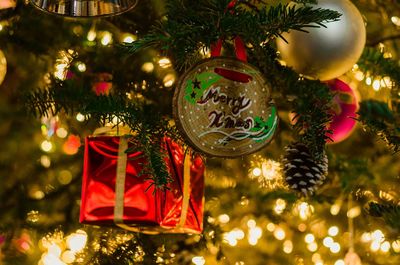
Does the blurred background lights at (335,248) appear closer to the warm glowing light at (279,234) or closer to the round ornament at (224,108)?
the warm glowing light at (279,234)

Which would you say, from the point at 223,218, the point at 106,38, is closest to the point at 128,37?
the point at 106,38

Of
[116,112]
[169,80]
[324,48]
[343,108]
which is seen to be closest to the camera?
[116,112]

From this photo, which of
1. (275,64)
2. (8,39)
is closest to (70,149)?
(8,39)

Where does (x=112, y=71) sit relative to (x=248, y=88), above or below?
above

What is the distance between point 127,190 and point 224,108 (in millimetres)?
285

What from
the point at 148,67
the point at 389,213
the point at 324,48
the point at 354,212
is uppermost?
the point at 148,67

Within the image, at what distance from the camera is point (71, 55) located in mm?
1297

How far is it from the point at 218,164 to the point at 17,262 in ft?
1.59

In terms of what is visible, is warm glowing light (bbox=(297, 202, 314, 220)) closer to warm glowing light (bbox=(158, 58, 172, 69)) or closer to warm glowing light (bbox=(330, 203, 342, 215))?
warm glowing light (bbox=(330, 203, 342, 215))

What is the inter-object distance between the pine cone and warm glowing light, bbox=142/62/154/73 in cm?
42

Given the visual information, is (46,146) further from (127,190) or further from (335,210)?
(335,210)

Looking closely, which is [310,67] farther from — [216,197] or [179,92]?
[216,197]

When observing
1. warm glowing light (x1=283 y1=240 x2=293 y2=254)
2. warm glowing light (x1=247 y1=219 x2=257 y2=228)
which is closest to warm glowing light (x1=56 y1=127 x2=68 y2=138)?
warm glowing light (x1=247 y1=219 x2=257 y2=228)

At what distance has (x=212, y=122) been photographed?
0.87 m
